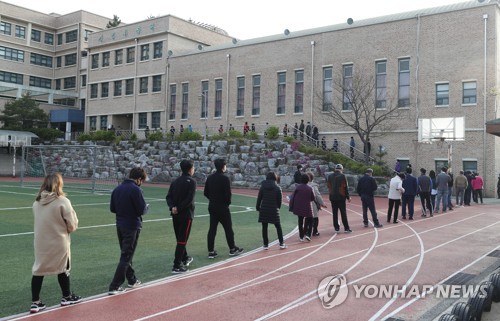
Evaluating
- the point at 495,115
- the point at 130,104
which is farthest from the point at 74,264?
the point at 130,104

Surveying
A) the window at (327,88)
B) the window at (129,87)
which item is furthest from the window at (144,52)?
the window at (327,88)

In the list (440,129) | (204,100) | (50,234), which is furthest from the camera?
(204,100)

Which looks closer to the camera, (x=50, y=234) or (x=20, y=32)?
(x=50, y=234)

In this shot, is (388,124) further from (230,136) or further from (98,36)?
(98,36)

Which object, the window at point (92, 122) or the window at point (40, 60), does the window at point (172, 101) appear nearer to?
the window at point (92, 122)

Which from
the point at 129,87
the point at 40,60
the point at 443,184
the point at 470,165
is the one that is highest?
the point at 40,60

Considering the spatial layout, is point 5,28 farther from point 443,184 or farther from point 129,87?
point 443,184

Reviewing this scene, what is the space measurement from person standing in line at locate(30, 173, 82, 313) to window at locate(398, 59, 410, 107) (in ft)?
103

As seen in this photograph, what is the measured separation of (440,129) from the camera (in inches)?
1187

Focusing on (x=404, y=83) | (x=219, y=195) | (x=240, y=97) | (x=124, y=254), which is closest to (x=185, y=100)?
(x=240, y=97)

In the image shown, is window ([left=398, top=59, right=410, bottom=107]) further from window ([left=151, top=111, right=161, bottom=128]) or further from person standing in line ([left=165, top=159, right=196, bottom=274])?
person standing in line ([left=165, top=159, right=196, bottom=274])

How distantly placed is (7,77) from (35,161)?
32.1 m

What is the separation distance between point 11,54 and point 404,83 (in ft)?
172

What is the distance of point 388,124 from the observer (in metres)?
34.1
